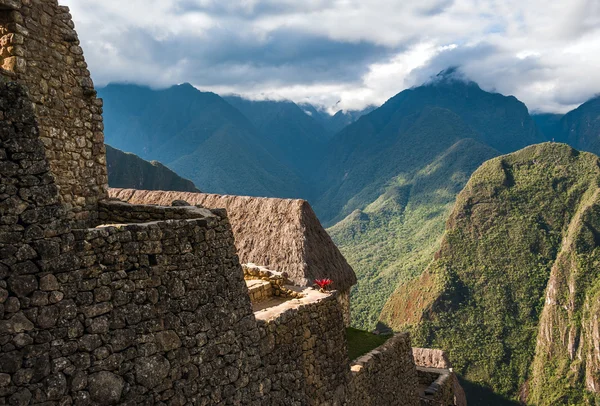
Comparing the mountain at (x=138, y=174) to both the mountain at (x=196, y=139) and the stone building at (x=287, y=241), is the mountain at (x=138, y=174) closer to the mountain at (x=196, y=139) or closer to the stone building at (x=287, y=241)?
the mountain at (x=196, y=139)

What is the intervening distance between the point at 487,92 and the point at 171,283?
214517 mm

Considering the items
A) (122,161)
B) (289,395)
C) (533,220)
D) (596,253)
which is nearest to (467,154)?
(533,220)

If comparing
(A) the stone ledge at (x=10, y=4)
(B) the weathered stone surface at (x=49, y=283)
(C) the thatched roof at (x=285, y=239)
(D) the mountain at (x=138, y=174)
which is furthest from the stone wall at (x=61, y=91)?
(D) the mountain at (x=138, y=174)

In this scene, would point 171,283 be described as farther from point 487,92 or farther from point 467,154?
point 487,92

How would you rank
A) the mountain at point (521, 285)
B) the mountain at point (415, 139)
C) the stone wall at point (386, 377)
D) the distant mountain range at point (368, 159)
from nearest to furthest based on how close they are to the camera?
the stone wall at point (386, 377), the mountain at point (521, 285), the distant mountain range at point (368, 159), the mountain at point (415, 139)

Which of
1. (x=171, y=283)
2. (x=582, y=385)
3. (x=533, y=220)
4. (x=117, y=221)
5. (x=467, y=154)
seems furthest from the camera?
(x=467, y=154)

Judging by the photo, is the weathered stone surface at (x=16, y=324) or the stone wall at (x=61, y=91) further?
the stone wall at (x=61, y=91)

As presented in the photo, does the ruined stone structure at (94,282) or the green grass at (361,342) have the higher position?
the ruined stone structure at (94,282)

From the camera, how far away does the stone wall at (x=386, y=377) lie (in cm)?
904

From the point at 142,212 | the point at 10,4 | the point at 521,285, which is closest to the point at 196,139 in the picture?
the point at 521,285

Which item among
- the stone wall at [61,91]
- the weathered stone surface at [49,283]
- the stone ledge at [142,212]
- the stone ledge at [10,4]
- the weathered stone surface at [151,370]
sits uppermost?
the stone ledge at [10,4]

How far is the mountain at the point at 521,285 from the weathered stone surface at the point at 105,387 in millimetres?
51557

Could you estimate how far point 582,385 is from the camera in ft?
174

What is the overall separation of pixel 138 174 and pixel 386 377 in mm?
58580
